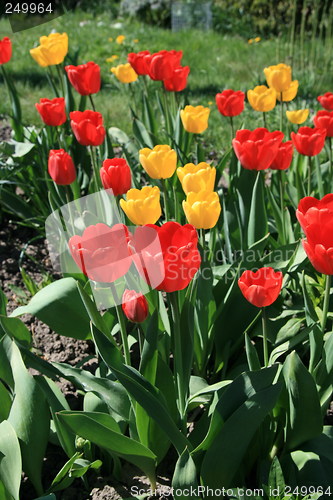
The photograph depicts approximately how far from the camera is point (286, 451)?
1624 mm

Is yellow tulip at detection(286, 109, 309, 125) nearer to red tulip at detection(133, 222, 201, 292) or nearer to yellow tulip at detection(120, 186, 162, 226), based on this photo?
yellow tulip at detection(120, 186, 162, 226)

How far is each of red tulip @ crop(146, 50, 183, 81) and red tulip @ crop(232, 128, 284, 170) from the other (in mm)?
717

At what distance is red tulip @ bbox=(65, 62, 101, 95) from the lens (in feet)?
7.93

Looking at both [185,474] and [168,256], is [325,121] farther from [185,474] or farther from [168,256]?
[185,474]

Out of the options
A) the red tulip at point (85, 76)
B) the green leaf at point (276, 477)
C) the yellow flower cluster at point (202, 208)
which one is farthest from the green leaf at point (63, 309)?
the red tulip at point (85, 76)

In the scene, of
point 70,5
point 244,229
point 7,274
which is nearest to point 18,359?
point 244,229

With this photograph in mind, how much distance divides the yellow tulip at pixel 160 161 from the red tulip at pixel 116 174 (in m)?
0.09

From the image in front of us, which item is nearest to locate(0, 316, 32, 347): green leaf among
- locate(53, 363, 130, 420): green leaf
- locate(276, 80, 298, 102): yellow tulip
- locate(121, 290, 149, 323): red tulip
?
locate(53, 363, 130, 420): green leaf

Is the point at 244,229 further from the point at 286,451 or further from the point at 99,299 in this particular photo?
the point at 286,451

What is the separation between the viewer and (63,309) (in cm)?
196

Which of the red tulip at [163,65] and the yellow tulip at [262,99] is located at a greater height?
the red tulip at [163,65]

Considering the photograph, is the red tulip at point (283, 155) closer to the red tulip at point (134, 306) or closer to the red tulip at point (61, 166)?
the red tulip at point (61, 166)

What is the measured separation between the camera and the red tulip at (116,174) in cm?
178

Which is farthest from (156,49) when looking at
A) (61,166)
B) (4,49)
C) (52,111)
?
(61,166)
